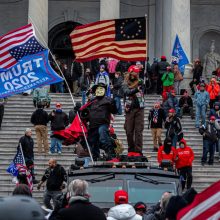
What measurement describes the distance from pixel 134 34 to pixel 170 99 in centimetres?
938

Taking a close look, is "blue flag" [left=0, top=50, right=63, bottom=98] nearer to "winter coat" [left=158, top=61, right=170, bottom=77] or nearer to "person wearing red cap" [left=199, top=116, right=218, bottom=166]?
"person wearing red cap" [left=199, top=116, right=218, bottom=166]

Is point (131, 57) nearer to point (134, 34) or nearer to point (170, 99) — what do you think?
point (134, 34)

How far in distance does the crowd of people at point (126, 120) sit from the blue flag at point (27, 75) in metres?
0.89

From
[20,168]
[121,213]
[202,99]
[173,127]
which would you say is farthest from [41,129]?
[121,213]

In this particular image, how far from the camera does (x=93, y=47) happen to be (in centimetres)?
2091

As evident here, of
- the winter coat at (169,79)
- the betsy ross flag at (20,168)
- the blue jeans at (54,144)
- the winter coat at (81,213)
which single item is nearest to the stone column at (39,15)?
the winter coat at (169,79)

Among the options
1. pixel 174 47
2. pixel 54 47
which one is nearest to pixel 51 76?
pixel 174 47

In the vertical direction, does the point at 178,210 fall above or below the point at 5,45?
below

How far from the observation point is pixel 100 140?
725 inches

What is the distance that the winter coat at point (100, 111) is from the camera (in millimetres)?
18781

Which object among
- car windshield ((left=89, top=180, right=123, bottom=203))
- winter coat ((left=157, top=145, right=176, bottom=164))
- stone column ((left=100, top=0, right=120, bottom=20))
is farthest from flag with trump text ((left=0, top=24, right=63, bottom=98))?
stone column ((left=100, top=0, right=120, bottom=20))

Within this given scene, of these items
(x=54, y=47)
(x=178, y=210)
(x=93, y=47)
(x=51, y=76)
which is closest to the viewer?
(x=178, y=210)

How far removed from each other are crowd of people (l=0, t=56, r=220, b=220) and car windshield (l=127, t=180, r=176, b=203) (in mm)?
1056

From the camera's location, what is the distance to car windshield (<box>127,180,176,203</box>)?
14492 mm
